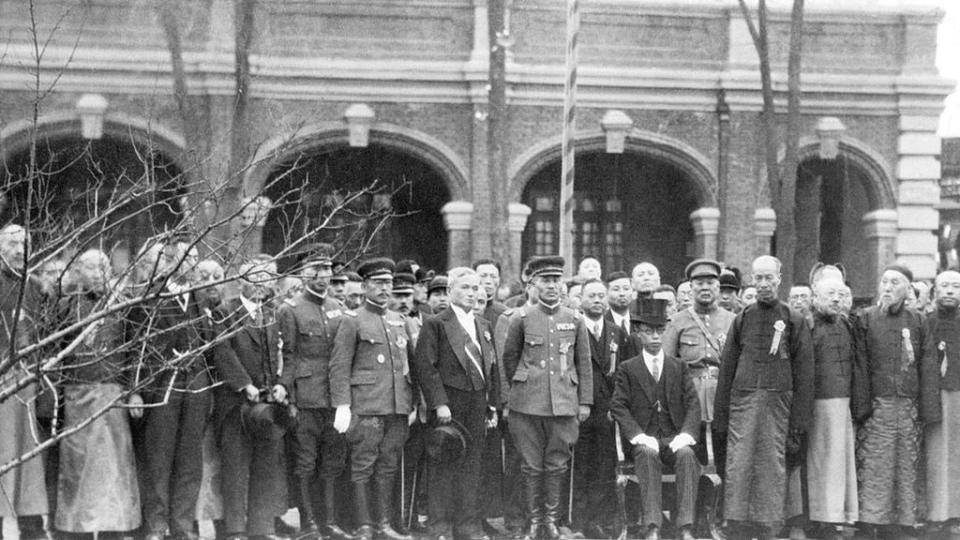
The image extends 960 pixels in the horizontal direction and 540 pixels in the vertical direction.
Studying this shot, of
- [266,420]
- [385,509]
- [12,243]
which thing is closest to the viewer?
[12,243]

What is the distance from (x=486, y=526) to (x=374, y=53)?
11.3 meters

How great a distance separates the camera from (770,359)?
33.6ft

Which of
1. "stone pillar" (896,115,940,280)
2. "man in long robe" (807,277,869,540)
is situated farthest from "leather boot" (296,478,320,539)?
"stone pillar" (896,115,940,280)

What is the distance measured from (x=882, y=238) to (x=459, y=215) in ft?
21.0

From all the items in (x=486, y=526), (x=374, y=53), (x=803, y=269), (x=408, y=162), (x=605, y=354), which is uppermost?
(x=374, y=53)

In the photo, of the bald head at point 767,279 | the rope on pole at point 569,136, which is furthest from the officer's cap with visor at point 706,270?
the rope on pole at point 569,136

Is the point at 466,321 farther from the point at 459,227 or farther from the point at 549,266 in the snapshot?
the point at 459,227

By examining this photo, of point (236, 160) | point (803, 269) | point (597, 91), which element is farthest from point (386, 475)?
point (803, 269)

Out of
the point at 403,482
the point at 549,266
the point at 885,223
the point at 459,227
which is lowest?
the point at 403,482

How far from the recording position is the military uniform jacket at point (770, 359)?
10242mm

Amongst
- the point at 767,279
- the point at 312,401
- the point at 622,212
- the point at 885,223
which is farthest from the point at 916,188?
the point at 312,401

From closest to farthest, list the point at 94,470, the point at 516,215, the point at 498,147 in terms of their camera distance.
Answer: the point at 94,470 → the point at 498,147 → the point at 516,215

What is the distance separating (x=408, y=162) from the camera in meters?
22.0

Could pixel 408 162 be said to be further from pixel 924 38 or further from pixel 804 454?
pixel 804 454
